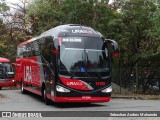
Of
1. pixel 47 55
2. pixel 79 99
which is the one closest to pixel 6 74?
pixel 47 55

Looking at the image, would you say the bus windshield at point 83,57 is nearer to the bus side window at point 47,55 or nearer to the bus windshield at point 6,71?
the bus side window at point 47,55

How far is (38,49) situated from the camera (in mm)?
20703

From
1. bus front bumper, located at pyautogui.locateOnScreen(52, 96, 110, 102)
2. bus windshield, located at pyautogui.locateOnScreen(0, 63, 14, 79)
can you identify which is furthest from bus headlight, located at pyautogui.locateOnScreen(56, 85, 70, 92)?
bus windshield, located at pyautogui.locateOnScreen(0, 63, 14, 79)

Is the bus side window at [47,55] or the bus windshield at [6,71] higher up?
the bus side window at [47,55]

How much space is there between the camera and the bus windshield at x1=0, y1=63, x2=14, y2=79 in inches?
1329

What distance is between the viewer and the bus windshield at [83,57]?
16.8 m

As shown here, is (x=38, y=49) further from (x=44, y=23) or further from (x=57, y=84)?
(x=44, y=23)

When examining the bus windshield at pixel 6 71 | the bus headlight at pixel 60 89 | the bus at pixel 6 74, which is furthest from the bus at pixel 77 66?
the bus windshield at pixel 6 71

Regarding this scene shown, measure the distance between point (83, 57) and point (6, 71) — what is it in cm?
1830

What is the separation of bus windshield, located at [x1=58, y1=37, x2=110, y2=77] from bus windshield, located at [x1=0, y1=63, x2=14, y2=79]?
17.8 m

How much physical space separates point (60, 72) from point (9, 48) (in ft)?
80.2

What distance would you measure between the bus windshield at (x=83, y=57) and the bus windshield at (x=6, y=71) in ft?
58.5

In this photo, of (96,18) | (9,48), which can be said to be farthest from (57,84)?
(9,48)

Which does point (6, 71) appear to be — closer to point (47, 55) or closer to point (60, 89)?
point (47, 55)
